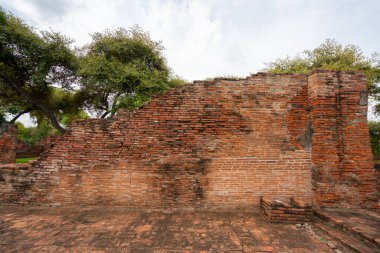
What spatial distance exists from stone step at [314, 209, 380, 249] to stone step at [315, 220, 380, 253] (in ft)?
0.17

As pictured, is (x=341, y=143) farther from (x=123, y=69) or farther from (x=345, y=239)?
(x=123, y=69)

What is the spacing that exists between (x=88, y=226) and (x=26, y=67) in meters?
12.5

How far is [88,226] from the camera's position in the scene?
3781 mm

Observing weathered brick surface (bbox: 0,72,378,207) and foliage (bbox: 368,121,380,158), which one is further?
foliage (bbox: 368,121,380,158)

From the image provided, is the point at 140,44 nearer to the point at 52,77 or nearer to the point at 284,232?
the point at 52,77

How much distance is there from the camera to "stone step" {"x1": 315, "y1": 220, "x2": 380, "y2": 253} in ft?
9.87

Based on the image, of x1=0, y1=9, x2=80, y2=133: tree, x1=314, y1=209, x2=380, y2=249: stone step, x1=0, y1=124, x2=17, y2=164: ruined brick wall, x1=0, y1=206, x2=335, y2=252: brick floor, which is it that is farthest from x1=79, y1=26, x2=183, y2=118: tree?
x1=314, y1=209, x2=380, y2=249: stone step

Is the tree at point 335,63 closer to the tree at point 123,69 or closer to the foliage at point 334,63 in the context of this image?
the foliage at point 334,63

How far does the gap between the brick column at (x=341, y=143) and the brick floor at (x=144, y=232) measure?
157 cm

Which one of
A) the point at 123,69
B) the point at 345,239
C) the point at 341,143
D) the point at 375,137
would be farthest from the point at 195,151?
the point at 375,137

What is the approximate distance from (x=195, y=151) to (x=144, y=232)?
2.06 metres

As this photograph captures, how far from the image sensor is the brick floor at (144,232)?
307cm

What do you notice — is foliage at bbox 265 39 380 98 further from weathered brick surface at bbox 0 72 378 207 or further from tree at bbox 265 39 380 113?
weathered brick surface at bbox 0 72 378 207

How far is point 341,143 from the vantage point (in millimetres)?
4539
